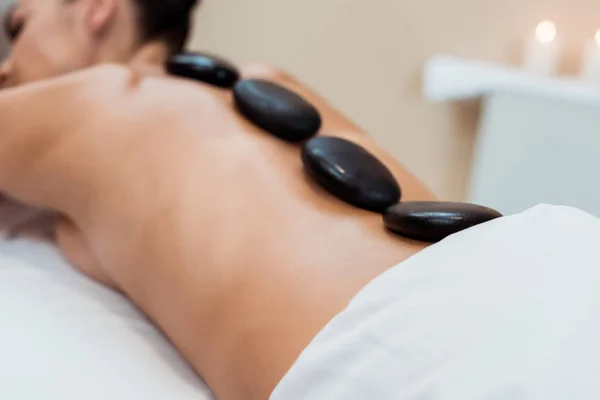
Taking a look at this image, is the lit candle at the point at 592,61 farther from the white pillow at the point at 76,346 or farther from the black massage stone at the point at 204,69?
the white pillow at the point at 76,346

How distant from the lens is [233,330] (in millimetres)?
615

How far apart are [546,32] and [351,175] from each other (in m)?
0.91

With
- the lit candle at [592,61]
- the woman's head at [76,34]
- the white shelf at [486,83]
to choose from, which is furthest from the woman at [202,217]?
the lit candle at [592,61]

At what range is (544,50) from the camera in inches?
54.9

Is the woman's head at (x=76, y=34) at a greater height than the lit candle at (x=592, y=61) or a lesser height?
lesser

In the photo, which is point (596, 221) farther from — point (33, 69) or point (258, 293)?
point (33, 69)

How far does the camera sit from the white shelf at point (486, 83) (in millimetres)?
1347

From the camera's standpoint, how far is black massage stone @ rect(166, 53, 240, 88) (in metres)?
0.91

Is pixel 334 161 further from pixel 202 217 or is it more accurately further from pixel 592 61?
pixel 592 61

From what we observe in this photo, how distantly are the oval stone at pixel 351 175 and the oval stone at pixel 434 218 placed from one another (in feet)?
0.17

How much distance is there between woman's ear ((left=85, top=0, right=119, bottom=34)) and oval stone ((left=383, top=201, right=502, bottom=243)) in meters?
0.58

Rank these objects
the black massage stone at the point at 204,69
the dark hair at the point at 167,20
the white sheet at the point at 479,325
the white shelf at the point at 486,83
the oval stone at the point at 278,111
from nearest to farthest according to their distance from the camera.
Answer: the white sheet at the point at 479,325
the oval stone at the point at 278,111
the black massage stone at the point at 204,69
the dark hair at the point at 167,20
the white shelf at the point at 486,83

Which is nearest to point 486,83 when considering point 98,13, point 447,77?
point 447,77

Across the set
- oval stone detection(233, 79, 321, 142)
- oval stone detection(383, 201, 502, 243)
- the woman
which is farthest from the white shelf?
oval stone detection(383, 201, 502, 243)
